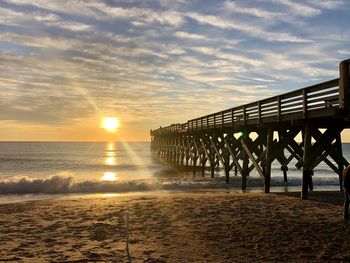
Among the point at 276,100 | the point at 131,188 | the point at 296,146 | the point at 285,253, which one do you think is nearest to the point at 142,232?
the point at 285,253

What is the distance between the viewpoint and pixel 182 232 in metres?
7.87

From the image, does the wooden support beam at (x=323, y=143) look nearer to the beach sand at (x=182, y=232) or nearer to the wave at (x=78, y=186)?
the beach sand at (x=182, y=232)

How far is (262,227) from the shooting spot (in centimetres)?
800

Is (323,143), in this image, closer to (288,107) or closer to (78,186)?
(288,107)

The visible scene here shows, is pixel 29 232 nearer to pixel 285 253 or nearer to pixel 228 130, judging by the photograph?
pixel 285 253

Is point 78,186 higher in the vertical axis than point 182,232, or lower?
lower

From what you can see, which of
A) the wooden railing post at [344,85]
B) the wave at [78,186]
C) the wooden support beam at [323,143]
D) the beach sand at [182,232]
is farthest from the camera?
the wave at [78,186]

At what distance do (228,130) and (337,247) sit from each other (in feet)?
49.2

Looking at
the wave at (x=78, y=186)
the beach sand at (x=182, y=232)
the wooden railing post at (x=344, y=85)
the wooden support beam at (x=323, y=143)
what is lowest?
the wave at (x=78, y=186)

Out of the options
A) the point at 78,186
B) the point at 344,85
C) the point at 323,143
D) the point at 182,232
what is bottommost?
the point at 78,186

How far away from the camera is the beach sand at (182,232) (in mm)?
6242

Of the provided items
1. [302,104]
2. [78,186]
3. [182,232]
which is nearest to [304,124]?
[302,104]

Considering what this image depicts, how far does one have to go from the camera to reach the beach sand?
6242 mm

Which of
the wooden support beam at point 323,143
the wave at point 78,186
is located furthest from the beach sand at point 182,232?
the wave at point 78,186
